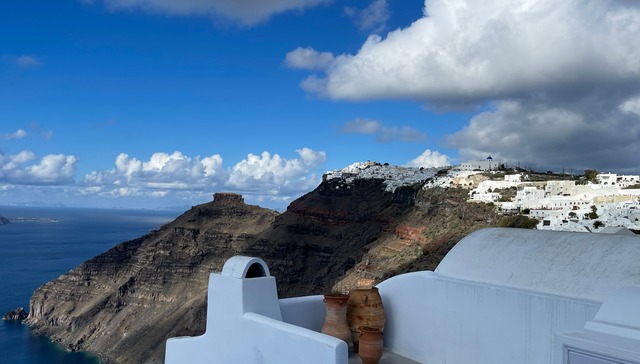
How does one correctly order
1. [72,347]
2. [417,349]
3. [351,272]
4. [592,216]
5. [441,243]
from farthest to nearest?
[72,347] → [351,272] → [441,243] → [592,216] → [417,349]

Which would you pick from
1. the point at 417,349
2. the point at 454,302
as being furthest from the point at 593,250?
the point at 417,349

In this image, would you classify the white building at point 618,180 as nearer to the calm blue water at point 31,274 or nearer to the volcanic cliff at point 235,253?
the volcanic cliff at point 235,253

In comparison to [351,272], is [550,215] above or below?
above

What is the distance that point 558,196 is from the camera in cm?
4784

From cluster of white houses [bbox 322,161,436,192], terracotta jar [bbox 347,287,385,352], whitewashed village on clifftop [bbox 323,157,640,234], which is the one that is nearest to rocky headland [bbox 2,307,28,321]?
cluster of white houses [bbox 322,161,436,192]

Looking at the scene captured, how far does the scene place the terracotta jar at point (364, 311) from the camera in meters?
6.93

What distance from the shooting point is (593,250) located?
5520mm

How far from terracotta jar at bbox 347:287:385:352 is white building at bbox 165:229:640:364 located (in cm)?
41

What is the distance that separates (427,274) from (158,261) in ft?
274

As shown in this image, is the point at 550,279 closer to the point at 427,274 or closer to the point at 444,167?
the point at 427,274

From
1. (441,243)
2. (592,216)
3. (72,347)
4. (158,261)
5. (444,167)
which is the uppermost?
(444,167)

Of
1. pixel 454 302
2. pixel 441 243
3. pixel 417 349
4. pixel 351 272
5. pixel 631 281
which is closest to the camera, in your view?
pixel 631 281

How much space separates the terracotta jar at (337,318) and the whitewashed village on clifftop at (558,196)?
2733 centimetres

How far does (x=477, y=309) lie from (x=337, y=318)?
1.99 meters
